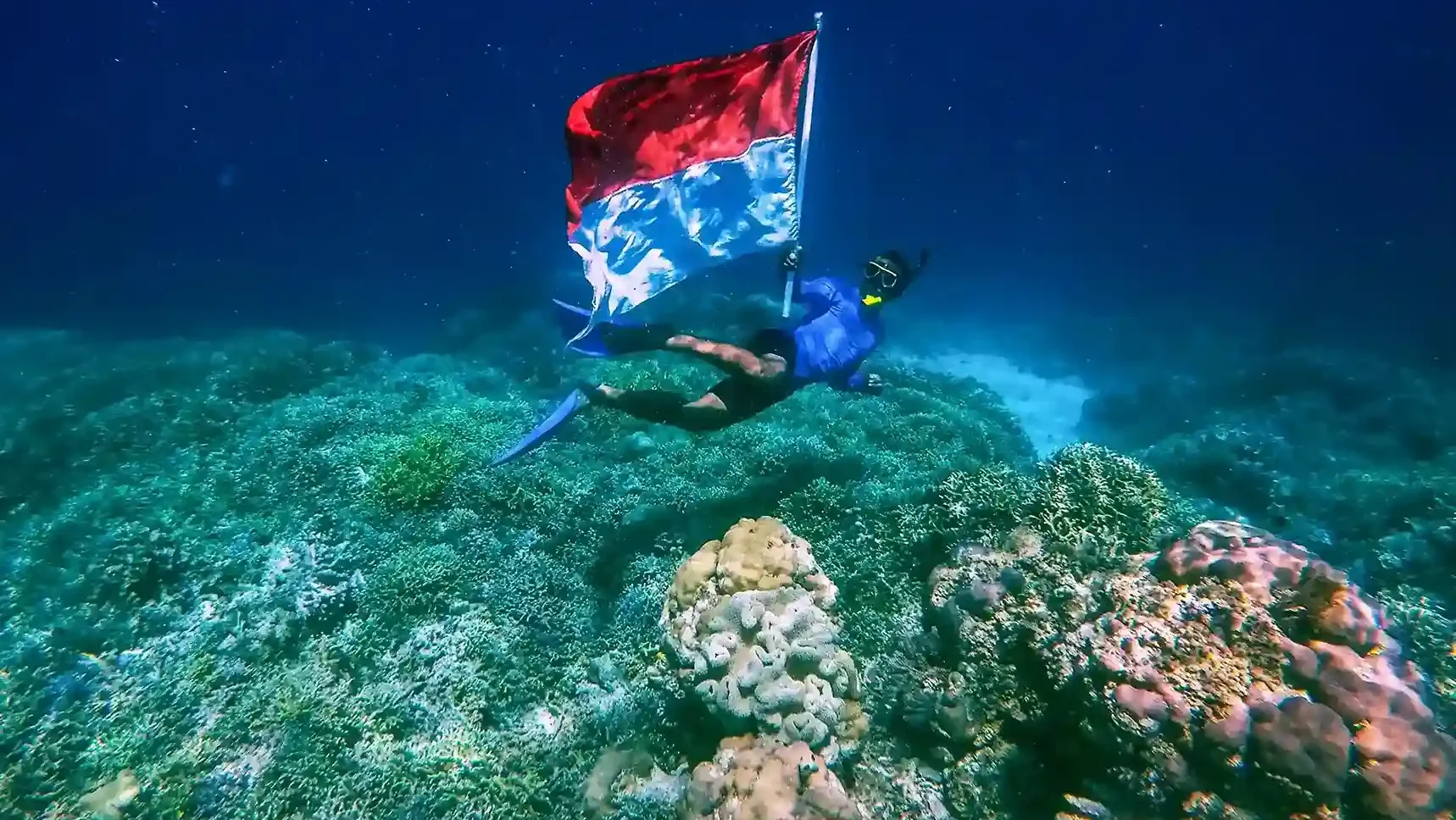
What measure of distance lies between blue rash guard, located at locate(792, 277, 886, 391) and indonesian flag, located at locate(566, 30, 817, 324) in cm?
105

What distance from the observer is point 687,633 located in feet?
19.4

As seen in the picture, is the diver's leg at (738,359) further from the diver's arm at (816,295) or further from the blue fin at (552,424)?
the blue fin at (552,424)

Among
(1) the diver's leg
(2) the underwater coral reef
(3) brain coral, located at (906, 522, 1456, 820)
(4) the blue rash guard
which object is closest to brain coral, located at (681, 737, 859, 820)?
(2) the underwater coral reef

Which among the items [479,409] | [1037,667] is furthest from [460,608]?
[1037,667]

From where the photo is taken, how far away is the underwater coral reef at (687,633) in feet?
13.6

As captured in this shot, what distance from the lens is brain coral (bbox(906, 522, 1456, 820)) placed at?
365 centimetres

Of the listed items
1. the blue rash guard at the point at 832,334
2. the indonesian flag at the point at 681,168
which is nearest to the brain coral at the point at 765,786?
the blue rash guard at the point at 832,334

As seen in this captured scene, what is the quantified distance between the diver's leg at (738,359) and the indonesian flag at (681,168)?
0.80 metres

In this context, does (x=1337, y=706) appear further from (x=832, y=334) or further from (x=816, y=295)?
(x=816, y=295)

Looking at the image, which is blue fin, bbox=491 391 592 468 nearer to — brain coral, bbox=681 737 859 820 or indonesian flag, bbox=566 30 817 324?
indonesian flag, bbox=566 30 817 324

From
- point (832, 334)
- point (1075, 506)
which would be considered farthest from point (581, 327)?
point (1075, 506)

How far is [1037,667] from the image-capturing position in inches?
197

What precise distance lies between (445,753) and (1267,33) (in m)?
66.2

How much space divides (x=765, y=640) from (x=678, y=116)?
5.05 metres
